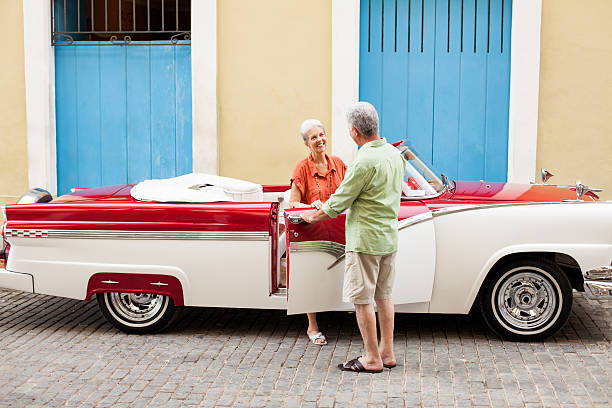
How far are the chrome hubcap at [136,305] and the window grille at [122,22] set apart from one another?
464 centimetres

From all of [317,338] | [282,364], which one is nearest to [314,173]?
[317,338]

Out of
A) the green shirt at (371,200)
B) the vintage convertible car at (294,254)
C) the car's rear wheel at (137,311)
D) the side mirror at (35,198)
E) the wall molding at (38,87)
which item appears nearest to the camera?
the green shirt at (371,200)

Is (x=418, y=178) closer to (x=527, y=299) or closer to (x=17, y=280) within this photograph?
(x=527, y=299)

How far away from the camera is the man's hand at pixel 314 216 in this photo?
212 inches

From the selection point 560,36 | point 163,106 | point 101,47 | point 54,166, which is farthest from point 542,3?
point 54,166

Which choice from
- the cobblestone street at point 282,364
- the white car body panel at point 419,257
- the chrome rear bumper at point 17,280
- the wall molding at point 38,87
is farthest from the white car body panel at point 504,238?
the wall molding at point 38,87

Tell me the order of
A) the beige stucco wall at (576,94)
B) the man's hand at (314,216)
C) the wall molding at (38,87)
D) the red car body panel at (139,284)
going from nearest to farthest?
1. the man's hand at (314,216)
2. the red car body panel at (139,284)
3. the beige stucco wall at (576,94)
4. the wall molding at (38,87)

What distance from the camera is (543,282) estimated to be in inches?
234

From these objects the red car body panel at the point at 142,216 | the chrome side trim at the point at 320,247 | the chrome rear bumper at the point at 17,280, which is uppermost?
the red car body panel at the point at 142,216

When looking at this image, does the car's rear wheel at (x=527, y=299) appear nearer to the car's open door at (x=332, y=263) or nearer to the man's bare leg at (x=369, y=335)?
the car's open door at (x=332, y=263)

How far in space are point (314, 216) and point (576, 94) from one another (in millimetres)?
5300

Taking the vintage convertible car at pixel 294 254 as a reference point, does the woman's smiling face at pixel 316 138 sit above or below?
above

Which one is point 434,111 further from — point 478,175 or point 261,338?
point 261,338

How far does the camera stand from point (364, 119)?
524cm
